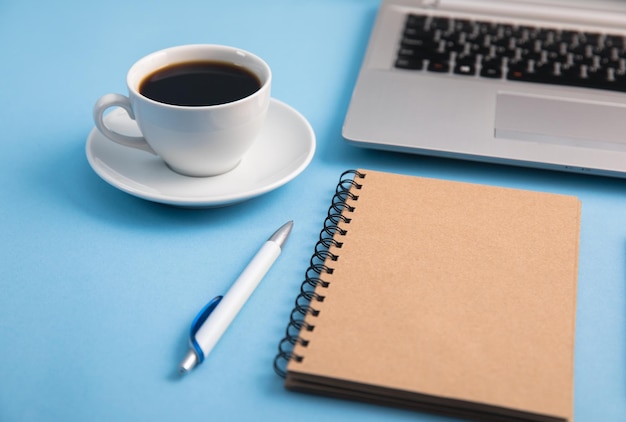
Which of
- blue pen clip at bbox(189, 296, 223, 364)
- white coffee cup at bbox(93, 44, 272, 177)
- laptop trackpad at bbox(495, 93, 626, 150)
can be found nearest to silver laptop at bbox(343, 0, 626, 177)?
laptop trackpad at bbox(495, 93, 626, 150)

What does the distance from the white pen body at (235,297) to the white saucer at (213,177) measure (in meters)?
0.07

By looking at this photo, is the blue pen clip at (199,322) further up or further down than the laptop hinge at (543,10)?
further down

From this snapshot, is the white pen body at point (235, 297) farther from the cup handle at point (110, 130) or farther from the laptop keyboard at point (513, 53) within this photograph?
the laptop keyboard at point (513, 53)

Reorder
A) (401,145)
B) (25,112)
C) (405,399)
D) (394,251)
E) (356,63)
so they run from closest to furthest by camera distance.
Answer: (405,399) < (394,251) < (401,145) < (25,112) < (356,63)

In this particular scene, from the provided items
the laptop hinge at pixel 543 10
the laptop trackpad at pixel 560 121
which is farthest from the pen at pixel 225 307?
the laptop hinge at pixel 543 10

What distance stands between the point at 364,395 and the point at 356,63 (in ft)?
1.82

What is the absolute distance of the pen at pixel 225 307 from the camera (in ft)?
1.70

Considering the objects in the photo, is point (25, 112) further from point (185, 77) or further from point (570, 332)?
point (570, 332)

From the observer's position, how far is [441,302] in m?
0.54

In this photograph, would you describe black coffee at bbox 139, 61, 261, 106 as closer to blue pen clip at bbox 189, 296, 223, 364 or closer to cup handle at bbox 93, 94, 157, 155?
cup handle at bbox 93, 94, 157, 155

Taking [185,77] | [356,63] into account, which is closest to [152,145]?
[185,77]

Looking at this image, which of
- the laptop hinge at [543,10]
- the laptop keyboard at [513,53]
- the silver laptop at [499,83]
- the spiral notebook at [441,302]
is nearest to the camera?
the spiral notebook at [441,302]

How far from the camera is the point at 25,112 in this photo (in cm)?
82

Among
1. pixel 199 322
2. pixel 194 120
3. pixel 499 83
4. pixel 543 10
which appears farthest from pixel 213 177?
pixel 543 10
